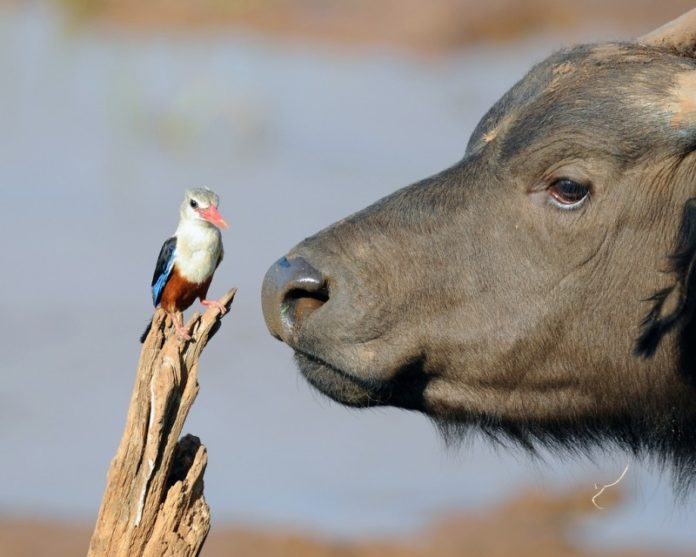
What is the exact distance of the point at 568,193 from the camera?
5496 mm

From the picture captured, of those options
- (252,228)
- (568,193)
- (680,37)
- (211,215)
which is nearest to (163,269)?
(211,215)

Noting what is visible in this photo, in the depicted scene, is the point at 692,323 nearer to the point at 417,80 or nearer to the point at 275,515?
the point at 275,515

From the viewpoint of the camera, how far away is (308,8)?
80.2 ft

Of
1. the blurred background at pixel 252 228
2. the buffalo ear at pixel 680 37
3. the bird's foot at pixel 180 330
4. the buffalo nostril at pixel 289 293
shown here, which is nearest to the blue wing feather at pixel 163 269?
the bird's foot at pixel 180 330

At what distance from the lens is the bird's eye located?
5488 mm

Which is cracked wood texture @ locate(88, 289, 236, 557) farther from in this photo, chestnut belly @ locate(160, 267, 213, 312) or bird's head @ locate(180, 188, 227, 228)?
bird's head @ locate(180, 188, 227, 228)

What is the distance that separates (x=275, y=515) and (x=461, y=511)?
1.38m

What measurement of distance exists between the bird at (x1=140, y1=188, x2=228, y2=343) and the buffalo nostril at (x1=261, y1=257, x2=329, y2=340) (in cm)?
27

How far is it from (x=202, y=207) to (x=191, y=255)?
0.59 ft

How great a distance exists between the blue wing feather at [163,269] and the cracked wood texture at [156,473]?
1.18ft

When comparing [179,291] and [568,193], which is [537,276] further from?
[179,291]

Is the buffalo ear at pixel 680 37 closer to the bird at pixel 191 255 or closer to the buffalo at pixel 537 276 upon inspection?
the buffalo at pixel 537 276

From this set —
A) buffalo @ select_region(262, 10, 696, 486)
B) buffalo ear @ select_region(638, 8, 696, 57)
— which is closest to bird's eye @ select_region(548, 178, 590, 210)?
buffalo @ select_region(262, 10, 696, 486)

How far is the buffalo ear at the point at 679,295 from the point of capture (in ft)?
17.7
